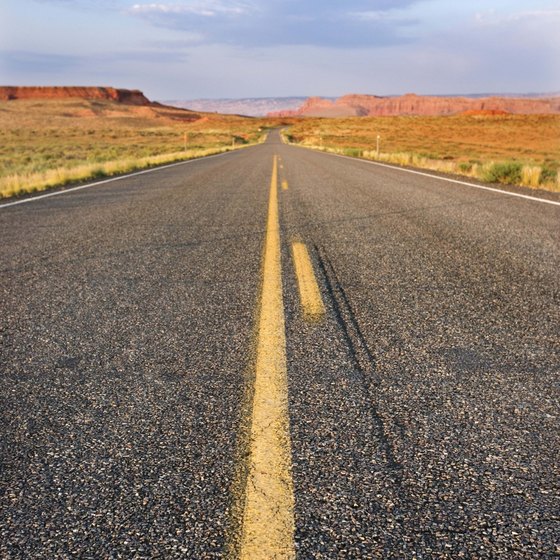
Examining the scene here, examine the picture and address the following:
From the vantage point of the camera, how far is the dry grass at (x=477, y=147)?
1214cm

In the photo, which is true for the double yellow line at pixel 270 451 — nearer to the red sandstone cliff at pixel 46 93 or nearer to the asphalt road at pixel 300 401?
the asphalt road at pixel 300 401

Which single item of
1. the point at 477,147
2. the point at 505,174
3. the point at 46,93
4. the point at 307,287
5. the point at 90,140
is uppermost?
the point at 46,93

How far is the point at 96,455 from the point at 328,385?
3.20ft

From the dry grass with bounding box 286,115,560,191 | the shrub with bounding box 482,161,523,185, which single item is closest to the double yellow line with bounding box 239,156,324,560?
the dry grass with bounding box 286,115,560,191

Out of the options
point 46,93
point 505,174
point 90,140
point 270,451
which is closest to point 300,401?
point 270,451

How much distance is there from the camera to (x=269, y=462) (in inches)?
65.9

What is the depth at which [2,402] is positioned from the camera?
2150 mm

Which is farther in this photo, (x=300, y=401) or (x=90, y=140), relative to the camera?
(x=90, y=140)

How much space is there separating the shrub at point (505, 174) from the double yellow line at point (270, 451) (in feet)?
32.8

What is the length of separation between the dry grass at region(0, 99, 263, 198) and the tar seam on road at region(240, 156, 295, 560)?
9.83 metres

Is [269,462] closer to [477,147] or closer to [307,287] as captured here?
[307,287]

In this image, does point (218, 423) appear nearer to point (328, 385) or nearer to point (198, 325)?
point (328, 385)

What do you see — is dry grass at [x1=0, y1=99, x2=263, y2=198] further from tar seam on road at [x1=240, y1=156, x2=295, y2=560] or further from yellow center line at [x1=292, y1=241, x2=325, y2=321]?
tar seam on road at [x1=240, y1=156, x2=295, y2=560]

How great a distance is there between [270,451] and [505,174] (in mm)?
11865
